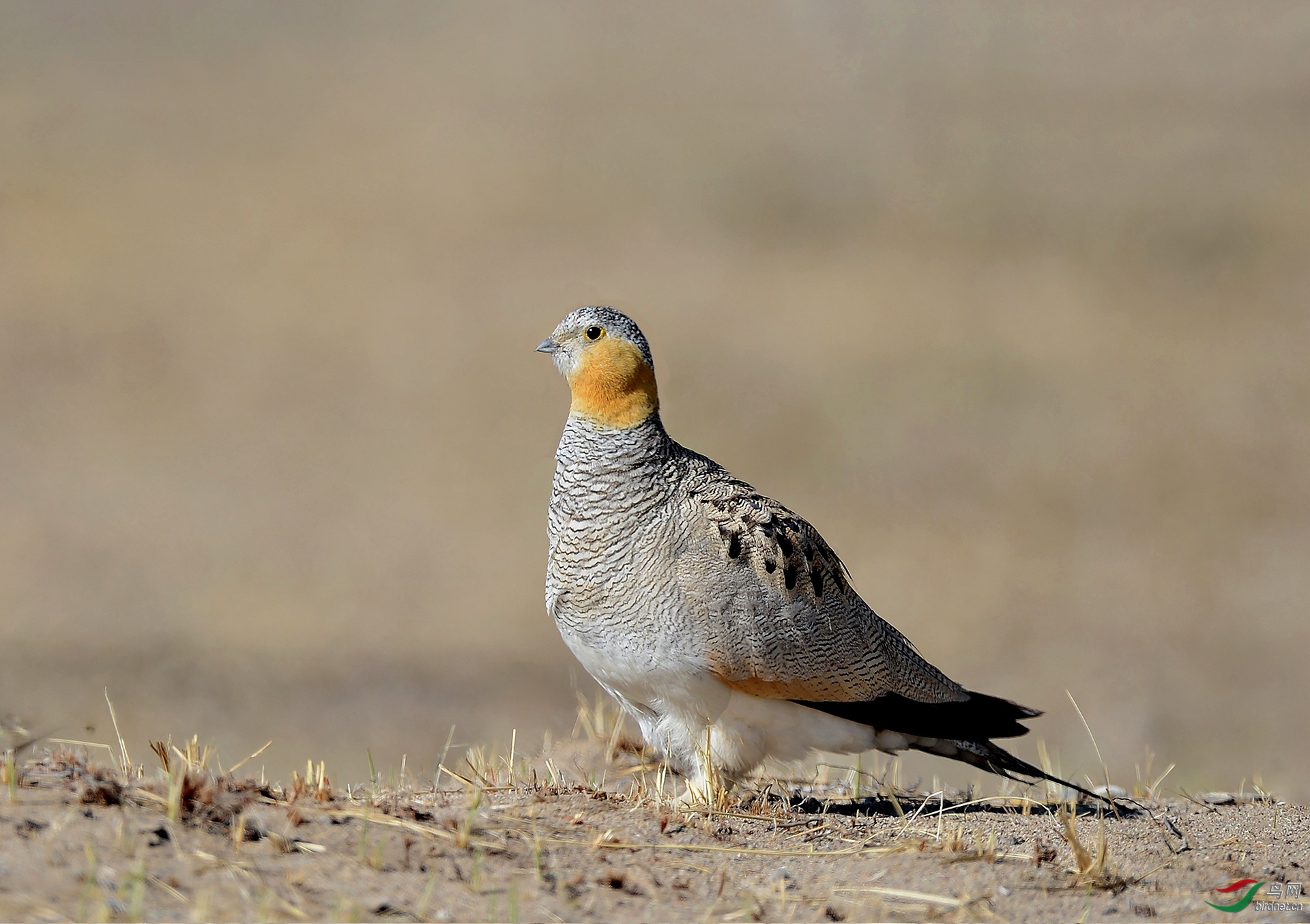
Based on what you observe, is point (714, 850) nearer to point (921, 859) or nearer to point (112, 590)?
point (921, 859)

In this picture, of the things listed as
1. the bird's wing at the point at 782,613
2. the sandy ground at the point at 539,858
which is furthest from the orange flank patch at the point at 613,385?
the sandy ground at the point at 539,858

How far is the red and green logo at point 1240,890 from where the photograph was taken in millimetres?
4637

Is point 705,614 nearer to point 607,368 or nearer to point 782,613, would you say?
point 782,613

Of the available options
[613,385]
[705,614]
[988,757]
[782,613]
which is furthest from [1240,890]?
[613,385]

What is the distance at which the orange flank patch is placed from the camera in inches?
257

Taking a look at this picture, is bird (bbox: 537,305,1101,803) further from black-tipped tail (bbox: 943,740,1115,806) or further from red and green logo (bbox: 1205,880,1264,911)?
red and green logo (bbox: 1205,880,1264,911)

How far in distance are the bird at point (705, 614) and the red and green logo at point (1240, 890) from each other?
129 centimetres

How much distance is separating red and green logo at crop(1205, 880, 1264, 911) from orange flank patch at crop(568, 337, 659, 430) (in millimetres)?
3335

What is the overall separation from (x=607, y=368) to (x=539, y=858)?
2.76m

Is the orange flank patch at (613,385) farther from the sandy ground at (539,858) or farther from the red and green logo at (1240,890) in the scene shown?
the red and green logo at (1240,890)

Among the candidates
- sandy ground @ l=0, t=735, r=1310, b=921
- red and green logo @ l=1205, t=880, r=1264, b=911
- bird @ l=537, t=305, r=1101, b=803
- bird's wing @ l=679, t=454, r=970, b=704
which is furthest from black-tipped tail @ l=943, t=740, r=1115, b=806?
red and green logo @ l=1205, t=880, r=1264, b=911

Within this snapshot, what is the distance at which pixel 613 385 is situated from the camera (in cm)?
654

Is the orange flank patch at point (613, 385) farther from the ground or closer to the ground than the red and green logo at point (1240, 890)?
farther from the ground

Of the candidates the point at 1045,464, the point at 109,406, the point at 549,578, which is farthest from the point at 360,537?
the point at 549,578
